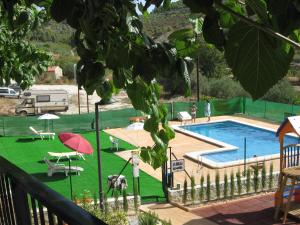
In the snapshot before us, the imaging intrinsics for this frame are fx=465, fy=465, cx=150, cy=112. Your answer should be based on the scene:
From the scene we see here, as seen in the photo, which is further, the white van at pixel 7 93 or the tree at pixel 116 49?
the white van at pixel 7 93

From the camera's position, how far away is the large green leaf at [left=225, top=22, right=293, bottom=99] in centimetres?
70

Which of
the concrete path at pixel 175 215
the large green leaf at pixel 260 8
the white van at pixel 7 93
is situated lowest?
the concrete path at pixel 175 215

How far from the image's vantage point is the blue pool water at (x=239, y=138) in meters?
17.4

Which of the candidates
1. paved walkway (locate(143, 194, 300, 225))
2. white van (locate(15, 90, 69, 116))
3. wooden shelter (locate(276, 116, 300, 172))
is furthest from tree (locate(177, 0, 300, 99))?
white van (locate(15, 90, 69, 116))

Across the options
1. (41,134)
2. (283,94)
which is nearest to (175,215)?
(41,134)

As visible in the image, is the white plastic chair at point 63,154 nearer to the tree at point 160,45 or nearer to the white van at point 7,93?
the tree at point 160,45

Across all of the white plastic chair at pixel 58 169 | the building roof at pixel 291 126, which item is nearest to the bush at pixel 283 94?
the white plastic chair at pixel 58 169

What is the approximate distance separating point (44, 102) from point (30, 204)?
87.4 feet

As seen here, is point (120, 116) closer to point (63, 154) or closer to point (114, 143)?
point (114, 143)

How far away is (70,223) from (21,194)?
583 mm

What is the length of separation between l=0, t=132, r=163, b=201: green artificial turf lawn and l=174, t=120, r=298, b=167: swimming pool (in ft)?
9.33

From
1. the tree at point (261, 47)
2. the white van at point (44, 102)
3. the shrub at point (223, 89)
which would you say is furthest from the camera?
the shrub at point (223, 89)

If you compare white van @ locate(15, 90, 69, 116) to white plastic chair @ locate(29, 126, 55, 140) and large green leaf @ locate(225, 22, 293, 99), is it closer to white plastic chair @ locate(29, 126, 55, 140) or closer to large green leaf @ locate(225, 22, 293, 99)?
white plastic chair @ locate(29, 126, 55, 140)

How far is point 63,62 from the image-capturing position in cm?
4800
